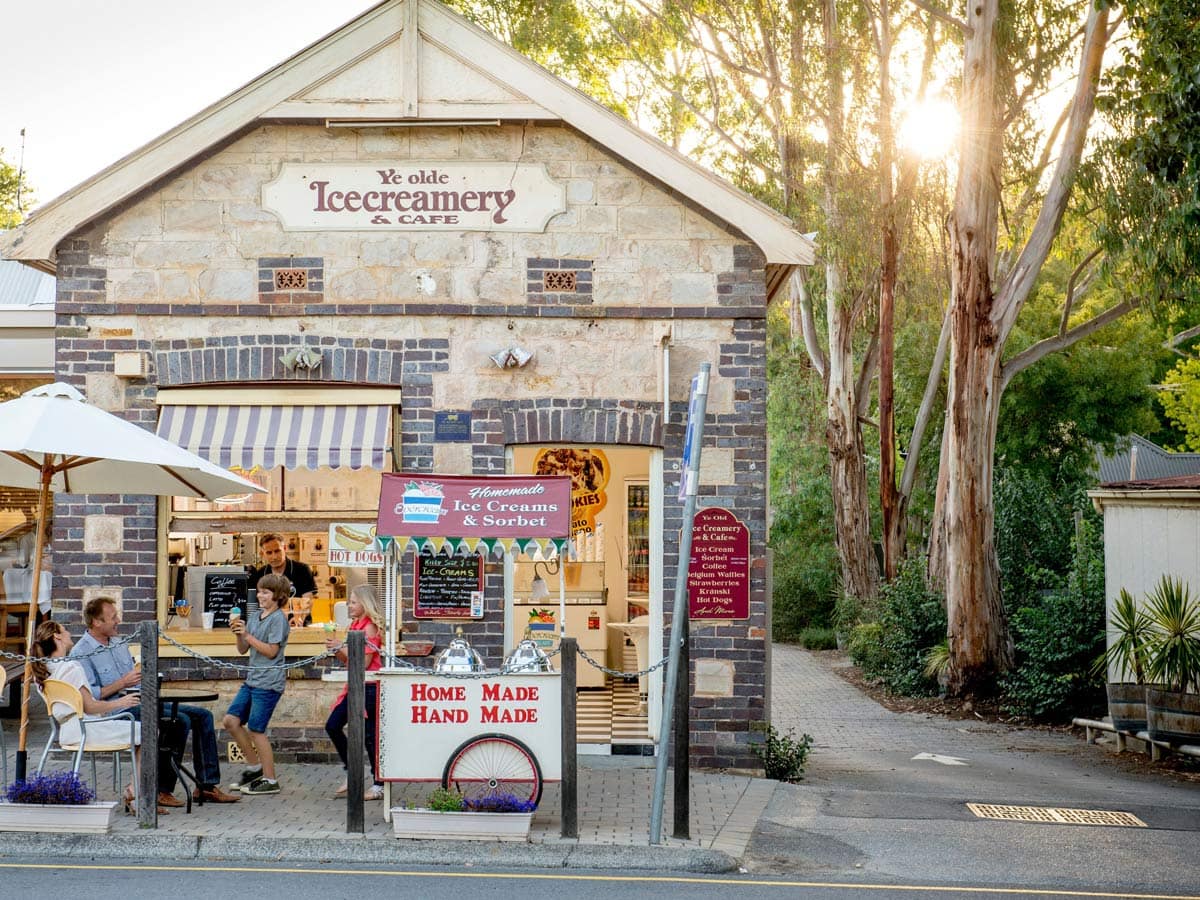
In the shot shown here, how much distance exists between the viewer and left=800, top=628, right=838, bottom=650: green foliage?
31.1 metres

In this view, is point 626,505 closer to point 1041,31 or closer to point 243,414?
point 243,414

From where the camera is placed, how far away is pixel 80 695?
8742mm

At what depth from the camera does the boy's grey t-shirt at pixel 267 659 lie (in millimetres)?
9656

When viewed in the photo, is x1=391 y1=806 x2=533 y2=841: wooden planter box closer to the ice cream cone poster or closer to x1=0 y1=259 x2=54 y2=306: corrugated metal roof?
the ice cream cone poster

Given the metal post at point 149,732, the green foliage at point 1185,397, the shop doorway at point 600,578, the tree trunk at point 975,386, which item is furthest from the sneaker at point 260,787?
the green foliage at point 1185,397

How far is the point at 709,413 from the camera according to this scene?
11.4m

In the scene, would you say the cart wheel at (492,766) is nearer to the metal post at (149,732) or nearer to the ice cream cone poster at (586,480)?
the metal post at (149,732)

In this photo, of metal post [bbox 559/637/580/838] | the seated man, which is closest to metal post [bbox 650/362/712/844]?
metal post [bbox 559/637/580/838]

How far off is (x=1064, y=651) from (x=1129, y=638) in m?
3.25

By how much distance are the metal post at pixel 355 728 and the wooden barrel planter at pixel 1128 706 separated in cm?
961

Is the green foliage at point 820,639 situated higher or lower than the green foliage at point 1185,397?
lower

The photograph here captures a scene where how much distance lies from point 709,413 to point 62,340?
215 inches

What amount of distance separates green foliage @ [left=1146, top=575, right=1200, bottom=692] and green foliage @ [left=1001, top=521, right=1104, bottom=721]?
333cm

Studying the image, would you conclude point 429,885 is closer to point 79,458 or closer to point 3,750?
point 3,750
